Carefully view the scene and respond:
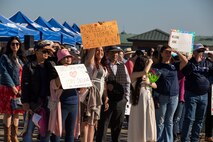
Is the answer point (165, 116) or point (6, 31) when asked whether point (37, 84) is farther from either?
point (6, 31)

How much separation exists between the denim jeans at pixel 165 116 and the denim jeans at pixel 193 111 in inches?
16.7

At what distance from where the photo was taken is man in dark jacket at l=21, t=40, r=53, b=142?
6633 mm

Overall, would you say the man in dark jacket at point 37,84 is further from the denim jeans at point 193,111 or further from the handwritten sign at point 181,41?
the denim jeans at point 193,111

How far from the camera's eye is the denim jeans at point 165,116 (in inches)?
321

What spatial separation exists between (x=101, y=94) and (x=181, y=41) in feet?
5.76

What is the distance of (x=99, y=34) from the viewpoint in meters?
7.54

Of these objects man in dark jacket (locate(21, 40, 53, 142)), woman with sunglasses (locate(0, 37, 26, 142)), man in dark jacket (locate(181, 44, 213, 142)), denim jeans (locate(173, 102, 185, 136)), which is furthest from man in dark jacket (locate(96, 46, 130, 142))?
denim jeans (locate(173, 102, 185, 136))

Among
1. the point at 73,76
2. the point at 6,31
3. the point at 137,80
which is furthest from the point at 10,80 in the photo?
the point at 6,31

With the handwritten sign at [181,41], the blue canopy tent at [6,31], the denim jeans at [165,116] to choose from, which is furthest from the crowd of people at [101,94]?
the blue canopy tent at [6,31]

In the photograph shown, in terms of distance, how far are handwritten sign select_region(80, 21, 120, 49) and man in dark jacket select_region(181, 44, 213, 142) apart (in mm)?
1492

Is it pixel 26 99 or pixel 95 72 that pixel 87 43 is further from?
pixel 26 99

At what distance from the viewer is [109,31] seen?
7.70 m

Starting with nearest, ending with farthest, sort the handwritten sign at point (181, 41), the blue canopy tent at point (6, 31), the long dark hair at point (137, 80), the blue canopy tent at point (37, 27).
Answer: the long dark hair at point (137, 80)
the handwritten sign at point (181, 41)
the blue canopy tent at point (6, 31)
the blue canopy tent at point (37, 27)

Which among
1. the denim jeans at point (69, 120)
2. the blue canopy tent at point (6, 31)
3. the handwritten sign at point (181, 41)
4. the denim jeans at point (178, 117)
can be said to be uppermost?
the blue canopy tent at point (6, 31)
